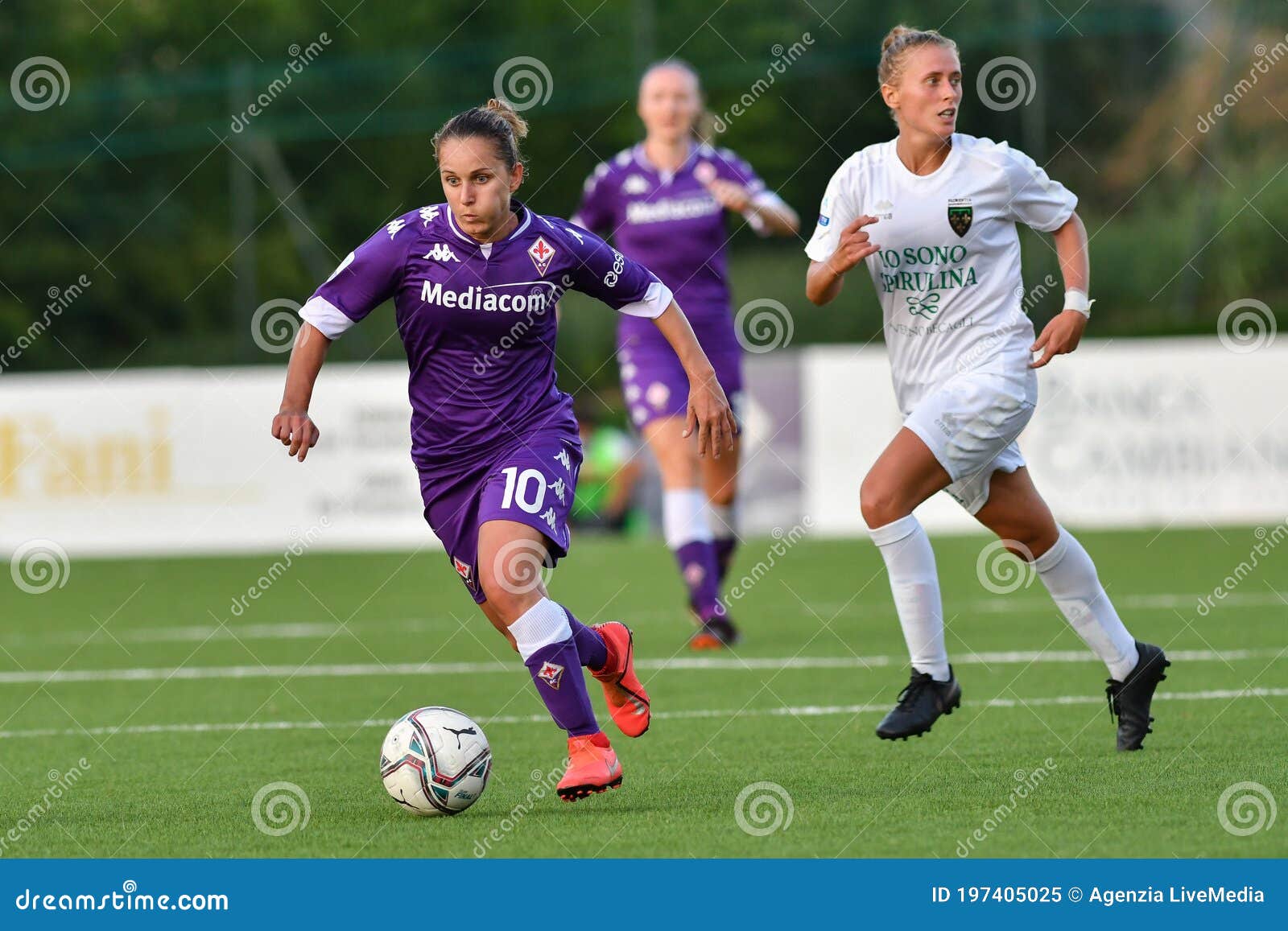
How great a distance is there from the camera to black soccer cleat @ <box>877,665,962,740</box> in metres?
5.55

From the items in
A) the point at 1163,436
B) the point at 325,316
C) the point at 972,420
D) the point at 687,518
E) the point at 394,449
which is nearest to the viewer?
the point at 325,316

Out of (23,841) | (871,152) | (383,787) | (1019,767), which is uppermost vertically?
(871,152)

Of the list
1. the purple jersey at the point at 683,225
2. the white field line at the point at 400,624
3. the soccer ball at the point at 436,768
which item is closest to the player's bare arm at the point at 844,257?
the soccer ball at the point at 436,768

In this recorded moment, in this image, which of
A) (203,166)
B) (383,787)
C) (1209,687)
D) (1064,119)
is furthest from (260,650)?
(203,166)

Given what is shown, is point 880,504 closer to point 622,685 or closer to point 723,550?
point 622,685

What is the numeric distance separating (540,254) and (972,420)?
4.63 ft

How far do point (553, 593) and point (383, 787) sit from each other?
270 inches

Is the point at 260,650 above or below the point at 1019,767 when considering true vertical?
above

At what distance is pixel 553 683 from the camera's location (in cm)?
513

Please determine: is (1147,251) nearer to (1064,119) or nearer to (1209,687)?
(1064,119)

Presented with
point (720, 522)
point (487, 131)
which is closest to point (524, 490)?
point (487, 131)

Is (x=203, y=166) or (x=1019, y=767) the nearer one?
(x=1019, y=767)

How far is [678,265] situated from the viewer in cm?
931
